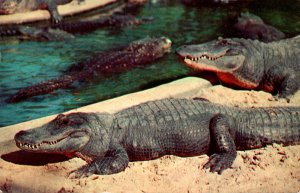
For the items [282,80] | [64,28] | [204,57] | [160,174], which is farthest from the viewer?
[64,28]

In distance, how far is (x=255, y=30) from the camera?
30.3 feet

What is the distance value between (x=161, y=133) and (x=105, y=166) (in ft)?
2.03

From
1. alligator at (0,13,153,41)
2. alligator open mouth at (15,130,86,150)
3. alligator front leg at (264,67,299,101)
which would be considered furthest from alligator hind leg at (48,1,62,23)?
alligator open mouth at (15,130,86,150)

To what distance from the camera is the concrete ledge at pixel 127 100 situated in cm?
436

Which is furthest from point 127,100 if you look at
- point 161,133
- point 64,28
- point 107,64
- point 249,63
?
point 64,28

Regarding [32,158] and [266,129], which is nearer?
[32,158]

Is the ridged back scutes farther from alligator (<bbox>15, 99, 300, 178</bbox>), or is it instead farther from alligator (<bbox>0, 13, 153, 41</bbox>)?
alligator (<bbox>0, 13, 153, 41</bbox>)

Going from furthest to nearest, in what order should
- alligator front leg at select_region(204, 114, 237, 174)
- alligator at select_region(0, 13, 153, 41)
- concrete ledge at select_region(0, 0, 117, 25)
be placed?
concrete ledge at select_region(0, 0, 117, 25) → alligator at select_region(0, 13, 153, 41) → alligator front leg at select_region(204, 114, 237, 174)

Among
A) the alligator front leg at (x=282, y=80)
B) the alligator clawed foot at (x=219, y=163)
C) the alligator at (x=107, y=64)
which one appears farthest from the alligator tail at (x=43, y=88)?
the alligator clawed foot at (x=219, y=163)

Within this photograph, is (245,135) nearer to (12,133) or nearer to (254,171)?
(254,171)

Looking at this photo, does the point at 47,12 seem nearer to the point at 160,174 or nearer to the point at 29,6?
the point at 29,6

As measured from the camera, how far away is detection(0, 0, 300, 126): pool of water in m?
6.36

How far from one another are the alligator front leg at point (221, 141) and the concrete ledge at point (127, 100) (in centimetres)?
116

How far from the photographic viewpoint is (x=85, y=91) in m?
6.70
